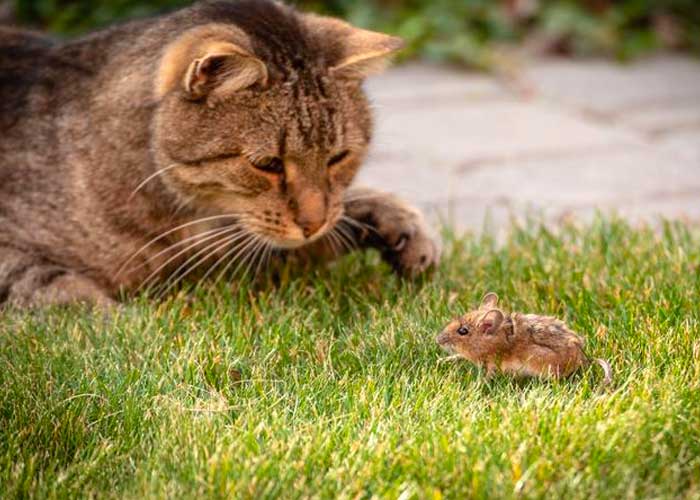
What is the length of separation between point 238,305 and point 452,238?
3.21ft

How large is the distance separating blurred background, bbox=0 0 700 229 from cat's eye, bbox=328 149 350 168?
0.42 meters

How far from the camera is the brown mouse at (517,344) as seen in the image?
9.50ft

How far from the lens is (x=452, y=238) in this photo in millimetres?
4234

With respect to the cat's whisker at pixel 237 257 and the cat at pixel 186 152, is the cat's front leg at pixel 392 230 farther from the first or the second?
the cat's whisker at pixel 237 257

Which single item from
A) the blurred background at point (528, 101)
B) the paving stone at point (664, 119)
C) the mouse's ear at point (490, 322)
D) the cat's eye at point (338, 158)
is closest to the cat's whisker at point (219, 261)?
the cat's eye at point (338, 158)

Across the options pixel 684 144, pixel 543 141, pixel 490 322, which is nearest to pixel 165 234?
pixel 490 322

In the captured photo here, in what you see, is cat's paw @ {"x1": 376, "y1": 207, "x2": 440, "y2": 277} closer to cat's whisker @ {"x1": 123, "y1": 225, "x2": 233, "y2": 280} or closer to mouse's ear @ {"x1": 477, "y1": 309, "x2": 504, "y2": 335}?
cat's whisker @ {"x1": 123, "y1": 225, "x2": 233, "y2": 280}

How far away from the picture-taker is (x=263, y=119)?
3457 mm

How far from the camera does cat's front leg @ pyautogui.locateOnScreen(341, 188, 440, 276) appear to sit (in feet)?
12.5

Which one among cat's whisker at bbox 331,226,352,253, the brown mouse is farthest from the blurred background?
the brown mouse

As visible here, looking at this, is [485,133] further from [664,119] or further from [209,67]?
[209,67]

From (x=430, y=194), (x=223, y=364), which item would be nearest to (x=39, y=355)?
(x=223, y=364)

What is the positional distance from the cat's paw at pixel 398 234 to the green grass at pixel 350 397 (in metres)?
0.07

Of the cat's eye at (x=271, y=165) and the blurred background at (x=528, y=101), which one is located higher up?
the cat's eye at (x=271, y=165)
